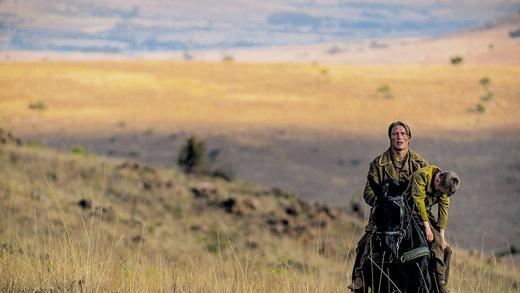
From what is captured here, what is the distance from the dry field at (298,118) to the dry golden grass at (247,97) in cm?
9

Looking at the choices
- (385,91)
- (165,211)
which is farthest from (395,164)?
(385,91)

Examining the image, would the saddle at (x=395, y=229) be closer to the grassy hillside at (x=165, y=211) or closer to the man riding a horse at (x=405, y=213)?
the man riding a horse at (x=405, y=213)

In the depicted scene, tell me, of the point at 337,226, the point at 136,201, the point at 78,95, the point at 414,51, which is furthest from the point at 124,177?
the point at 414,51

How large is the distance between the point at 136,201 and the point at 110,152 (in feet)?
53.1

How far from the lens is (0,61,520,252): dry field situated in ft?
111

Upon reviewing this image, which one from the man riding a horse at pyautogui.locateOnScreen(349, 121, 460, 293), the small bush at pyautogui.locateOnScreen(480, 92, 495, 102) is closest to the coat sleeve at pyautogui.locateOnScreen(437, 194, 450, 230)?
the man riding a horse at pyautogui.locateOnScreen(349, 121, 460, 293)

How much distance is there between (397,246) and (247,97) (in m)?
44.7

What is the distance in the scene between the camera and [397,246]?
17.2 ft

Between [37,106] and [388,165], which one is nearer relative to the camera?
[388,165]

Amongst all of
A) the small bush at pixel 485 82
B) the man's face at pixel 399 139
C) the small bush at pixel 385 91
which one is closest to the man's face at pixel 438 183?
the man's face at pixel 399 139

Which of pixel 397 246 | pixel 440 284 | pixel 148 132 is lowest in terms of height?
pixel 148 132

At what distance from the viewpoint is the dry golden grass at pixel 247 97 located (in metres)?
43.0

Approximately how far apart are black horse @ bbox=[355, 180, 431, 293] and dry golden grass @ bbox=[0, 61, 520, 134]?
3598 cm

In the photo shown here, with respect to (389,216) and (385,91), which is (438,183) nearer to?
(389,216)
